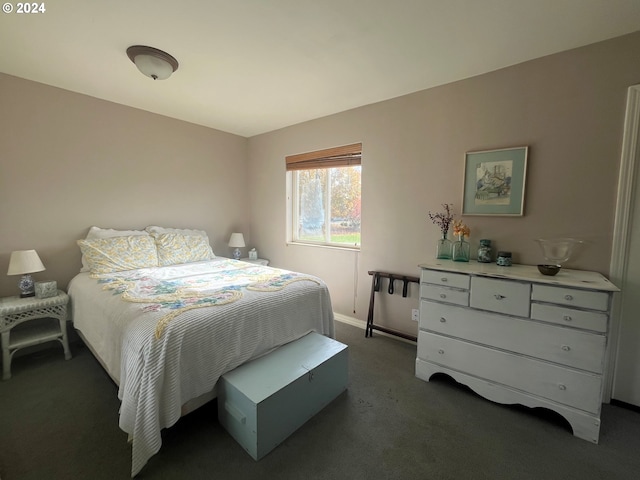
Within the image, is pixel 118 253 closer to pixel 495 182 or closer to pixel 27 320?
pixel 27 320

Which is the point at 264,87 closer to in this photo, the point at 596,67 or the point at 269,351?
the point at 269,351

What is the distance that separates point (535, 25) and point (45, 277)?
430cm

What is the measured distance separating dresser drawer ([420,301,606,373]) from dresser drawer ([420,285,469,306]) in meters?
0.05

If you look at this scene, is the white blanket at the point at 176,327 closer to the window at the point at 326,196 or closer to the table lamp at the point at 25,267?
the table lamp at the point at 25,267

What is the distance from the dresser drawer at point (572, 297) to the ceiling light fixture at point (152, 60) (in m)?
2.92

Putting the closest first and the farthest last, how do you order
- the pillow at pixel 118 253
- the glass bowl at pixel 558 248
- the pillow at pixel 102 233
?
1. the glass bowl at pixel 558 248
2. the pillow at pixel 118 253
3. the pillow at pixel 102 233

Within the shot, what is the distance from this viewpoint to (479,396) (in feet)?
6.33

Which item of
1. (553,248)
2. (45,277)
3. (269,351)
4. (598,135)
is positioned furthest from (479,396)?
(45,277)

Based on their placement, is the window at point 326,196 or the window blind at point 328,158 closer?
the window blind at point 328,158

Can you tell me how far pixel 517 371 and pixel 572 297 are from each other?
0.57 meters

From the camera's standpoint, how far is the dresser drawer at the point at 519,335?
1.55m

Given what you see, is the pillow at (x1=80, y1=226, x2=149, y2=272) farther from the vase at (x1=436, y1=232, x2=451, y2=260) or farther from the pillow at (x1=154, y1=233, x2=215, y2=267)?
the vase at (x1=436, y1=232, x2=451, y2=260)

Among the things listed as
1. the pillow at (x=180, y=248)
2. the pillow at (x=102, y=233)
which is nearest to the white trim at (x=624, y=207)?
the pillow at (x=180, y=248)

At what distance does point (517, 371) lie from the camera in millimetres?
1749
